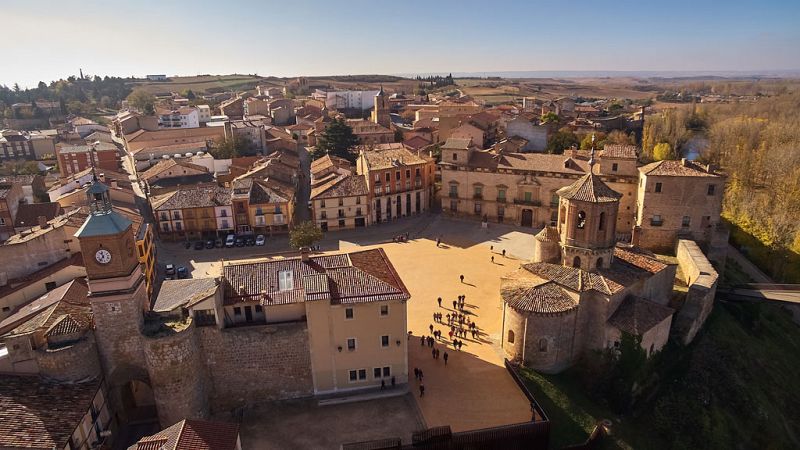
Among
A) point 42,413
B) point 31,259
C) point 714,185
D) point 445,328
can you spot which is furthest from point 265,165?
point 714,185

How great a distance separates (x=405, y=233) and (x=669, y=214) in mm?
27030

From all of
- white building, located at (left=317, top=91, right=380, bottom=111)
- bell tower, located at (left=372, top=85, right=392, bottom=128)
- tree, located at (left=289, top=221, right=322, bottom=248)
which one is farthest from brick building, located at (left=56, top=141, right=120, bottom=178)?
white building, located at (left=317, top=91, right=380, bottom=111)

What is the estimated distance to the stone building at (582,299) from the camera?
100 ft

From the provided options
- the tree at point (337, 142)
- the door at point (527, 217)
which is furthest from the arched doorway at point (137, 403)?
the tree at point (337, 142)

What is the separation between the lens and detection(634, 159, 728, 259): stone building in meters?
43.4

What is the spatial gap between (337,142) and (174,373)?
56846 mm

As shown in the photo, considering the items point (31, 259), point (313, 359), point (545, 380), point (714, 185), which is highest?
point (714, 185)

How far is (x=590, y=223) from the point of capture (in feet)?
104

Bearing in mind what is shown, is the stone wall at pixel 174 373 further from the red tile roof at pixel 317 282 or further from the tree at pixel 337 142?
the tree at pixel 337 142

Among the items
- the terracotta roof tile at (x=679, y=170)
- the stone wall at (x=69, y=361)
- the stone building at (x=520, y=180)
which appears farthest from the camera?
the stone building at (x=520, y=180)

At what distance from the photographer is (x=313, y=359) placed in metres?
28.3

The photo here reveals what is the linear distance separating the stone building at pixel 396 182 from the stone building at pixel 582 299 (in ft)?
94.2

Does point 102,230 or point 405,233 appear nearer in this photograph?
point 102,230

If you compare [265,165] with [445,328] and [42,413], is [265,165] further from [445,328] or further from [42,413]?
[42,413]
